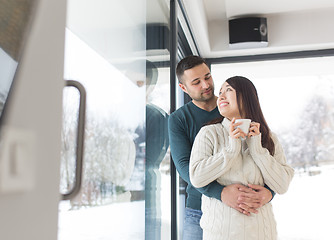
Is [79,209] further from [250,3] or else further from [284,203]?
[284,203]

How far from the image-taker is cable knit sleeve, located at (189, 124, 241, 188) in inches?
51.4

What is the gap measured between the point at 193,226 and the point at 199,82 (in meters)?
0.82

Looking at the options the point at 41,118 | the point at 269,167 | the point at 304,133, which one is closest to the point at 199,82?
the point at 269,167

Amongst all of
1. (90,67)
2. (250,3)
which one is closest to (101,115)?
(90,67)

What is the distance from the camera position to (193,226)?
6.46 ft

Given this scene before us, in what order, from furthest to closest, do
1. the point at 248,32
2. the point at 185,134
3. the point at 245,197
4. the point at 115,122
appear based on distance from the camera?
1. the point at 248,32
2. the point at 185,134
3. the point at 245,197
4. the point at 115,122

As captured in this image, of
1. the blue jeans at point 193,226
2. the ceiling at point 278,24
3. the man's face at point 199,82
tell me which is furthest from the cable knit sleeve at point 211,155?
the ceiling at point 278,24

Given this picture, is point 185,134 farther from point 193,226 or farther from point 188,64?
point 193,226

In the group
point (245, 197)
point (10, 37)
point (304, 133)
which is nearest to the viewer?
point (10, 37)

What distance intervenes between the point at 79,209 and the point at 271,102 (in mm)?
3385

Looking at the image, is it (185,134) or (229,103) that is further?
(185,134)

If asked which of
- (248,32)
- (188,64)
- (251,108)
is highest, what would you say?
(248,32)

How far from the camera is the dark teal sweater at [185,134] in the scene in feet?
5.64

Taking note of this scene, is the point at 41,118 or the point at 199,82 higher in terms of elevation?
the point at 199,82
